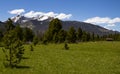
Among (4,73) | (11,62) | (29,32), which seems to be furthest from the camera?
(29,32)

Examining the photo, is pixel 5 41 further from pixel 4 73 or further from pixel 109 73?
pixel 109 73

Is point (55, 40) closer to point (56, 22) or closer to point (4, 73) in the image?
point (56, 22)

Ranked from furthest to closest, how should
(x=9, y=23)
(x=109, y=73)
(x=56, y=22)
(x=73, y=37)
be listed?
(x=73, y=37)
(x=56, y=22)
(x=9, y=23)
(x=109, y=73)

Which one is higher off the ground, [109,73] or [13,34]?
[13,34]

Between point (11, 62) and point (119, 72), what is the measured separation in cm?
1439

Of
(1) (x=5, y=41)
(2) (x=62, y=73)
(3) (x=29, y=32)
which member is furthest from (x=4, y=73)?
(3) (x=29, y=32)

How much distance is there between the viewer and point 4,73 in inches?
1144

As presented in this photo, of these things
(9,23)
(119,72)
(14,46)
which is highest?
(9,23)

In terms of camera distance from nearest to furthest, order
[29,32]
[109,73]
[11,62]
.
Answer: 1. [109,73]
2. [11,62]
3. [29,32]

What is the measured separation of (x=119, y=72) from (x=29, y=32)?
135305mm

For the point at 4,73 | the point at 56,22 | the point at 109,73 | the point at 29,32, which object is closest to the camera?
the point at 4,73

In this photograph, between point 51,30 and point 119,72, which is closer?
point 119,72

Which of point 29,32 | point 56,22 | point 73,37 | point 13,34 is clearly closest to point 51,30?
point 56,22

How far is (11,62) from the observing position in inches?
1455
